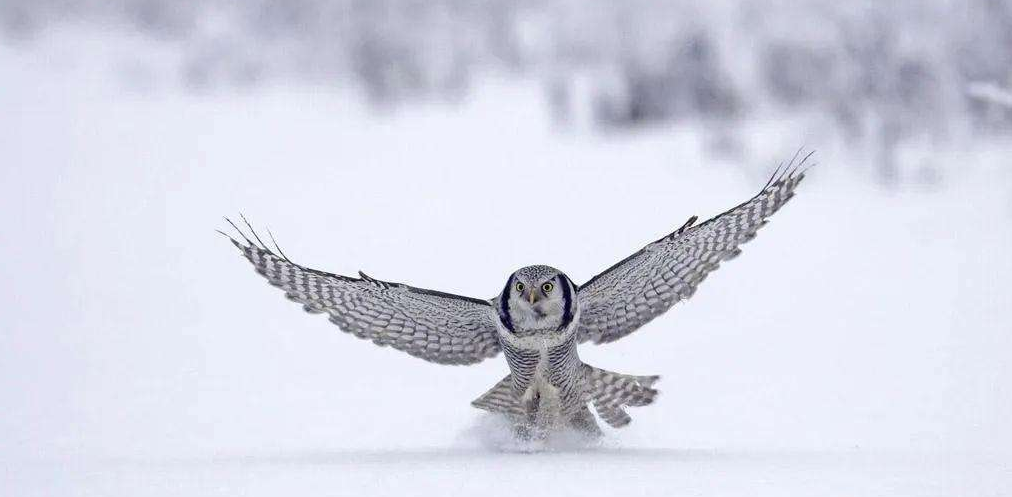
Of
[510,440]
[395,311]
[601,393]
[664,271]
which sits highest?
[664,271]

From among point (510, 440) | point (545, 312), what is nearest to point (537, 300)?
point (545, 312)

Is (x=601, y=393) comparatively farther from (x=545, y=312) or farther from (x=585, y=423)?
(x=545, y=312)

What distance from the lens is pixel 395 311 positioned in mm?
4969

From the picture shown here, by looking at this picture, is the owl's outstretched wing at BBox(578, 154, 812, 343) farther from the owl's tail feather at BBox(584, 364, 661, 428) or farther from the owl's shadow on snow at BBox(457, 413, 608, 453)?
the owl's shadow on snow at BBox(457, 413, 608, 453)

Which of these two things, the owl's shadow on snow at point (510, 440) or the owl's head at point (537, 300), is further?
the owl's shadow on snow at point (510, 440)

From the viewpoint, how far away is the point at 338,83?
14812 millimetres

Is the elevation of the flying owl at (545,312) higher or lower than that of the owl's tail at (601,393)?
higher

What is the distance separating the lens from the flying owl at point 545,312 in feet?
15.0

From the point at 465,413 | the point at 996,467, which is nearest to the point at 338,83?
the point at 465,413

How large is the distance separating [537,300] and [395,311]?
2.57 feet

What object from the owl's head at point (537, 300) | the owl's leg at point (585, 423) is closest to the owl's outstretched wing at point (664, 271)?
the owl's head at point (537, 300)

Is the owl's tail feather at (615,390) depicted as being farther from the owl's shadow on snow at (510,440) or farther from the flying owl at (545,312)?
the owl's shadow on snow at (510,440)

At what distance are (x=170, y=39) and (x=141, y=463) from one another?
36.6ft

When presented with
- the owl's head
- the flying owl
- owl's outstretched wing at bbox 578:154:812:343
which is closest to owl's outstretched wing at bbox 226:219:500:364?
the flying owl
